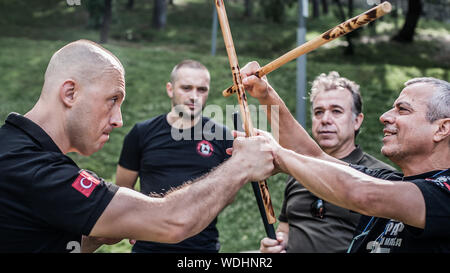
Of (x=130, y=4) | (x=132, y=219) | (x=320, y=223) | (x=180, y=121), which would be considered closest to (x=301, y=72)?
(x=180, y=121)

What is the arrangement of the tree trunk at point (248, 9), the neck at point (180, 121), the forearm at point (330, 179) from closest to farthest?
the forearm at point (330, 179)
the neck at point (180, 121)
the tree trunk at point (248, 9)

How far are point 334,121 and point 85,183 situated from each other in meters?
2.54

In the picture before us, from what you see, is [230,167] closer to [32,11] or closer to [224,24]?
[224,24]

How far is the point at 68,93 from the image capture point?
95.8 inches

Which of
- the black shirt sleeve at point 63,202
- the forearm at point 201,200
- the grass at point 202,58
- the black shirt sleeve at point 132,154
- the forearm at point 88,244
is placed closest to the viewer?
the black shirt sleeve at point 63,202

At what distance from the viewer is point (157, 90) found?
41.5 feet

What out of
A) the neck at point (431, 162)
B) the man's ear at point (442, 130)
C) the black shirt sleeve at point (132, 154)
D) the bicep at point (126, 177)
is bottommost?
the bicep at point (126, 177)

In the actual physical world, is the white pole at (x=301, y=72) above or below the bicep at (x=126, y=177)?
above

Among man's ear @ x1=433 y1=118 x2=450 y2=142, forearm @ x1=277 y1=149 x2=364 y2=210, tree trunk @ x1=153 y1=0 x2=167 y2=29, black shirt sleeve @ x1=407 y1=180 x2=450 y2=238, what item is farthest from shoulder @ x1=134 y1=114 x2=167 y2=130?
tree trunk @ x1=153 y1=0 x2=167 y2=29

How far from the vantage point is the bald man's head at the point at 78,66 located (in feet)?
8.05

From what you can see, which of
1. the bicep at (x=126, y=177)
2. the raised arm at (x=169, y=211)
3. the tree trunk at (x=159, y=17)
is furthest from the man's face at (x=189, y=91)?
the tree trunk at (x=159, y=17)

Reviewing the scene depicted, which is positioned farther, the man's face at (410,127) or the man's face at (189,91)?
the man's face at (189,91)

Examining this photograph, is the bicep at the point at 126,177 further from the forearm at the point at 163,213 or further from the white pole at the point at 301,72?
the white pole at the point at 301,72

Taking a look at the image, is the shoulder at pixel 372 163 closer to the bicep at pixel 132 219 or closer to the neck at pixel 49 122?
the bicep at pixel 132 219
